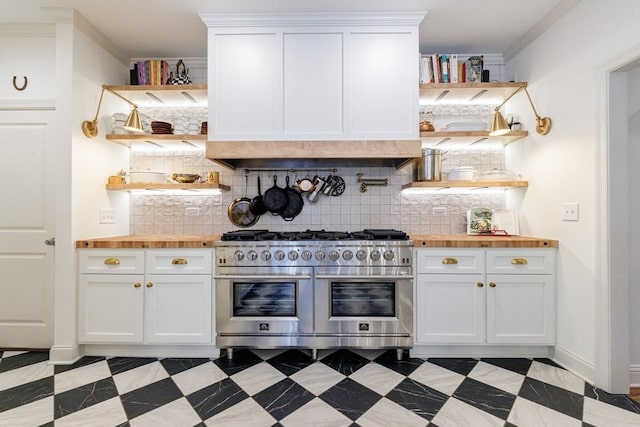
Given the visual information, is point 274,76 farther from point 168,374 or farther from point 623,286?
point 623,286

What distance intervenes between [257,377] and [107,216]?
1.88 m

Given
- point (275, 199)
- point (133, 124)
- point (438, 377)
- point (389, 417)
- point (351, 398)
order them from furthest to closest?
1. point (275, 199)
2. point (133, 124)
3. point (438, 377)
4. point (351, 398)
5. point (389, 417)

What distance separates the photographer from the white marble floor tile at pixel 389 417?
1544 millimetres

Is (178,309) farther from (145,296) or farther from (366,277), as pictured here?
(366,277)

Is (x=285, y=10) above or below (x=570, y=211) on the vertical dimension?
above

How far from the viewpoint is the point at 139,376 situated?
2008 mm

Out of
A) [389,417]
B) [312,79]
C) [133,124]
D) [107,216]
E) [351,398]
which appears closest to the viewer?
[389,417]

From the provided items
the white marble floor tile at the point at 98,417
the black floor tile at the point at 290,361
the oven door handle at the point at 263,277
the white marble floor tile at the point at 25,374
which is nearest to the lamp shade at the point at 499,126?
the oven door handle at the point at 263,277

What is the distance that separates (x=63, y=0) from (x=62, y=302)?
2175mm

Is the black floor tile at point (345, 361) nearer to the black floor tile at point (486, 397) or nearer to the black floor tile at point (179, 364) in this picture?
the black floor tile at point (486, 397)

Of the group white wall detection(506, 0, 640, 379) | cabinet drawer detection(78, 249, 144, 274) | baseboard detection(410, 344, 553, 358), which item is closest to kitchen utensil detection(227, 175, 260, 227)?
cabinet drawer detection(78, 249, 144, 274)

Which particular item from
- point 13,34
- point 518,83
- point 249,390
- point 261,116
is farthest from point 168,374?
point 518,83

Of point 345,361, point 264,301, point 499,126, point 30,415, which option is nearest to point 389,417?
point 345,361

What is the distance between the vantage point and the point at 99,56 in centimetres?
252
